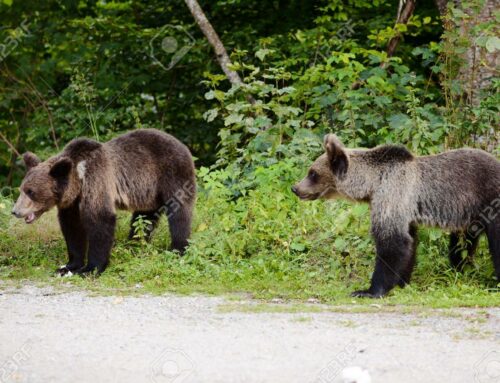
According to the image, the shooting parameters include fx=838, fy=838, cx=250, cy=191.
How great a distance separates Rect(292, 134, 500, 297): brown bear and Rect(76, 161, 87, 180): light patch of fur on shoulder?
276cm

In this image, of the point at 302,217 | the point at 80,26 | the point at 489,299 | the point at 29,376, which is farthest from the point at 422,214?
the point at 80,26

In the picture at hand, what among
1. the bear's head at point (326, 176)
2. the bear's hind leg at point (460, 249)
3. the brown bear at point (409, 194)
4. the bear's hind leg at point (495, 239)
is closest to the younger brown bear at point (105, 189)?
the bear's head at point (326, 176)

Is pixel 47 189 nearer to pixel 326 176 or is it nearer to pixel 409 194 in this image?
pixel 326 176

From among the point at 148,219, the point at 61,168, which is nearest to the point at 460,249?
the point at 148,219

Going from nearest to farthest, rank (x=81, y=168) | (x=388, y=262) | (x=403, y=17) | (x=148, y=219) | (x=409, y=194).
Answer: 1. (x=388, y=262)
2. (x=409, y=194)
3. (x=81, y=168)
4. (x=148, y=219)
5. (x=403, y=17)

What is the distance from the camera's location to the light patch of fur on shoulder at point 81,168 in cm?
948

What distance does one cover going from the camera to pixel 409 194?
840 centimetres

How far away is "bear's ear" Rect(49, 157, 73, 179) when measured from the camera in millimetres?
Answer: 9297

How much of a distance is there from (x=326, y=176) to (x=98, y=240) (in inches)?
104

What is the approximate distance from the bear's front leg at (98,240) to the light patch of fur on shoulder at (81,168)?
1.44 feet

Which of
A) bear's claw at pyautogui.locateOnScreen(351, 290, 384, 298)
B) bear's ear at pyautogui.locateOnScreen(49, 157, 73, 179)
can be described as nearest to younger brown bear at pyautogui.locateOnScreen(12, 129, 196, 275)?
bear's ear at pyautogui.locateOnScreen(49, 157, 73, 179)

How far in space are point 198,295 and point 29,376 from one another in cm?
304

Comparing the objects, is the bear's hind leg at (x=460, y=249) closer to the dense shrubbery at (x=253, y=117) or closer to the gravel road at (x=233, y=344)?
the dense shrubbery at (x=253, y=117)

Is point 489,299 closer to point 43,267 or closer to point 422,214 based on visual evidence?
point 422,214
